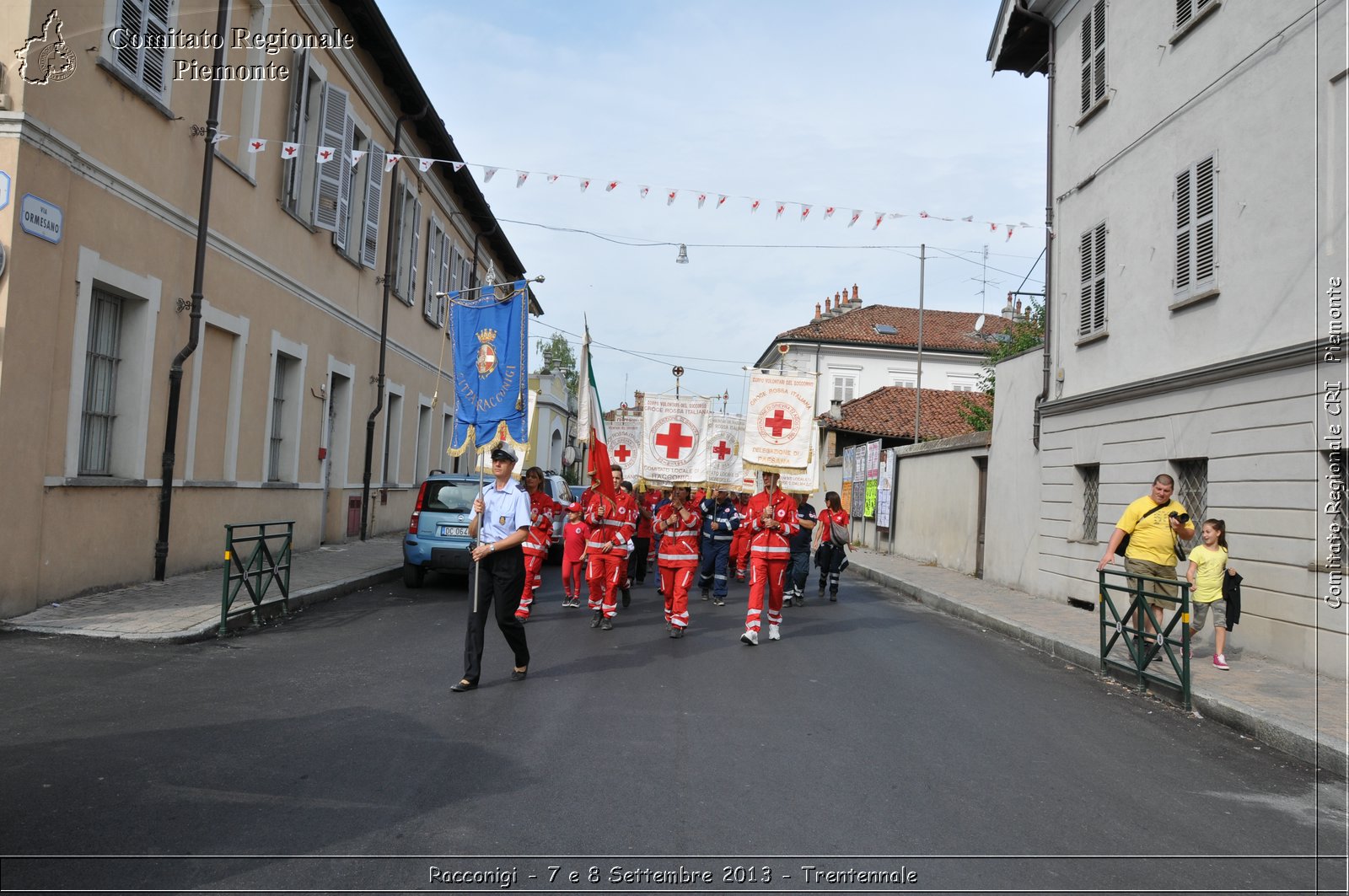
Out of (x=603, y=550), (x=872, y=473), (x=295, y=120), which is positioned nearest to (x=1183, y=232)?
(x=603, y=550)

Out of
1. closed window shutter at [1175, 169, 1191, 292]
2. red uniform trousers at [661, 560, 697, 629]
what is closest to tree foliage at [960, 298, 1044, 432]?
closed window shutter at [1175, 169, 1191, 292]

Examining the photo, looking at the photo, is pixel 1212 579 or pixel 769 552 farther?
pixel 769 552

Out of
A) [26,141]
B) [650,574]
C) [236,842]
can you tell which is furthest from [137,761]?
[650,574]

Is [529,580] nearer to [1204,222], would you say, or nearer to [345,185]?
[1204,222]

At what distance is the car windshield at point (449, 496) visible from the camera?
1420 centimetres

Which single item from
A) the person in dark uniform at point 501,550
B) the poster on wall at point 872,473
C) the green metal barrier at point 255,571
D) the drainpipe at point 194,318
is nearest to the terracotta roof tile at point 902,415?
the poster on wall at point 872,473

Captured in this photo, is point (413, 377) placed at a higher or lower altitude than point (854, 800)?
higher

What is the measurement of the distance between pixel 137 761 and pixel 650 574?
47.9 ft

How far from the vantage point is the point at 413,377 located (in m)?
24.7

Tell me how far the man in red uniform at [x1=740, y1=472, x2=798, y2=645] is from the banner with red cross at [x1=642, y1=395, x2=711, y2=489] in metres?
4.41

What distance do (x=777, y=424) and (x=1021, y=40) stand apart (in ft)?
34.3

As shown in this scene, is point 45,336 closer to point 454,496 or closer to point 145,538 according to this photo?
point 145,538

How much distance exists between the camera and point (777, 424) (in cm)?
1220

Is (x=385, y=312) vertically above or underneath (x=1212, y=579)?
above
